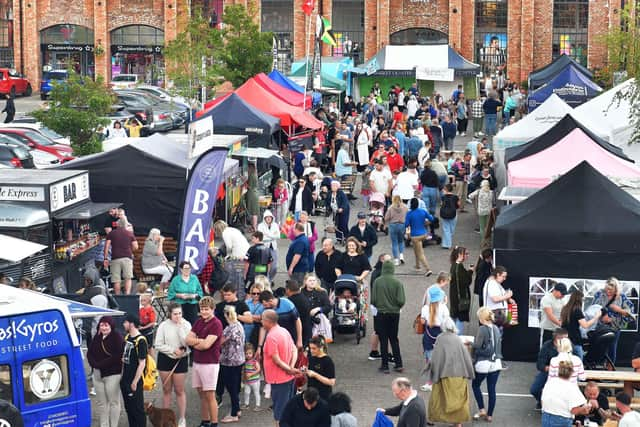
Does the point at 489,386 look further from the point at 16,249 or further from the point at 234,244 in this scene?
the point at 16,249

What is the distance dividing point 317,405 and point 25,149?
20936mm

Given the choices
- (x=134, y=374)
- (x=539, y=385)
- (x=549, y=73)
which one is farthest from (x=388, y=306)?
(x=549, y=73)

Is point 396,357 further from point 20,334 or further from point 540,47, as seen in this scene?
point 540,47

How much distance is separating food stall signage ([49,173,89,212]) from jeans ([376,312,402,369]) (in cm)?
543

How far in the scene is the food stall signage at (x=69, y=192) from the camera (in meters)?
18.6

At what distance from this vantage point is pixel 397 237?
2219cm

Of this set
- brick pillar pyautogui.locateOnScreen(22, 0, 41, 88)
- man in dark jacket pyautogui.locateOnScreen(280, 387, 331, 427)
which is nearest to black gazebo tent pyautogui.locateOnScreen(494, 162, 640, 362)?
man in dark jacket pyautogui.locateOnScreen(280, 387, 331, 427)

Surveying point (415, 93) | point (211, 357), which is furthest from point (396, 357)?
point (415, 93)

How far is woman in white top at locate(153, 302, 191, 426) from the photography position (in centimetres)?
1395

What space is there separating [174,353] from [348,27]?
4737 cm

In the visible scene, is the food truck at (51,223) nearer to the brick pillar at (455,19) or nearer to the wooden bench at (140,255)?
the wooden bench at (140,255)

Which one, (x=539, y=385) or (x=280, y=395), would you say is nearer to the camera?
(x=280, y=395)

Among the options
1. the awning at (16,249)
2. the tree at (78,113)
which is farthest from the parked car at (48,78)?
the awning at (16,249)

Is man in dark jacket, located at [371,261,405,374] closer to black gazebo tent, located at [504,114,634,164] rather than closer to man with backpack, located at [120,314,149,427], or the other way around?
man with backpack, located at [120,314,149,427]
